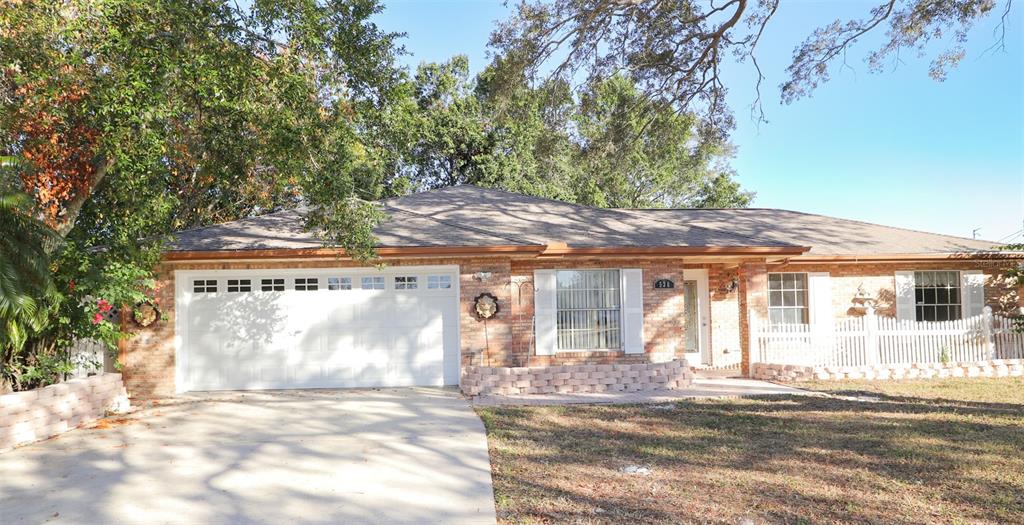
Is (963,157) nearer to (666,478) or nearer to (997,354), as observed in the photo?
(997,354)

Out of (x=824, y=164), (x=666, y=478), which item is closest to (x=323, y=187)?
(x=666, y=478)

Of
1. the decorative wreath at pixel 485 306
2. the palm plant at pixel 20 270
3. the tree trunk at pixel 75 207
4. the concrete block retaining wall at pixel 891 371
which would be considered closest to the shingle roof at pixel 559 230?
the decorative wreath at pixel 485 306

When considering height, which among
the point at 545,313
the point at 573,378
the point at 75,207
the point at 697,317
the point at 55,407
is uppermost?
the point at 75,207

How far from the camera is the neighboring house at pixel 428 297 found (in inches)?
438

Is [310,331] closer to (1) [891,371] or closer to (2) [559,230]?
(2) [559,230]

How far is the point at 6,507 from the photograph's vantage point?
16.8ft

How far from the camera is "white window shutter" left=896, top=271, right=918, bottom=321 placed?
1421cm

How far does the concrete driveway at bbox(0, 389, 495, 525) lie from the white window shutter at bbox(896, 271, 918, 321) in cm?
1029

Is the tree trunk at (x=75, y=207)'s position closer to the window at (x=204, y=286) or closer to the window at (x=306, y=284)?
the window at (x=204, y=286)

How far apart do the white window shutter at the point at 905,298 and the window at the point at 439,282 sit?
31.4 ft

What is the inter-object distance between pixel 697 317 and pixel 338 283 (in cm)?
756

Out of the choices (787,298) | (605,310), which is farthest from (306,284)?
(787,298)

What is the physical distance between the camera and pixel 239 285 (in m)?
11.4

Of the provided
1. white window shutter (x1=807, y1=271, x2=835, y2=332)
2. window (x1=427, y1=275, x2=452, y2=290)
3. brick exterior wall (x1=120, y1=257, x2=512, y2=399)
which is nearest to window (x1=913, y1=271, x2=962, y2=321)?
white window shutter (x1=807, y1=271, x2=835, y2=332)
